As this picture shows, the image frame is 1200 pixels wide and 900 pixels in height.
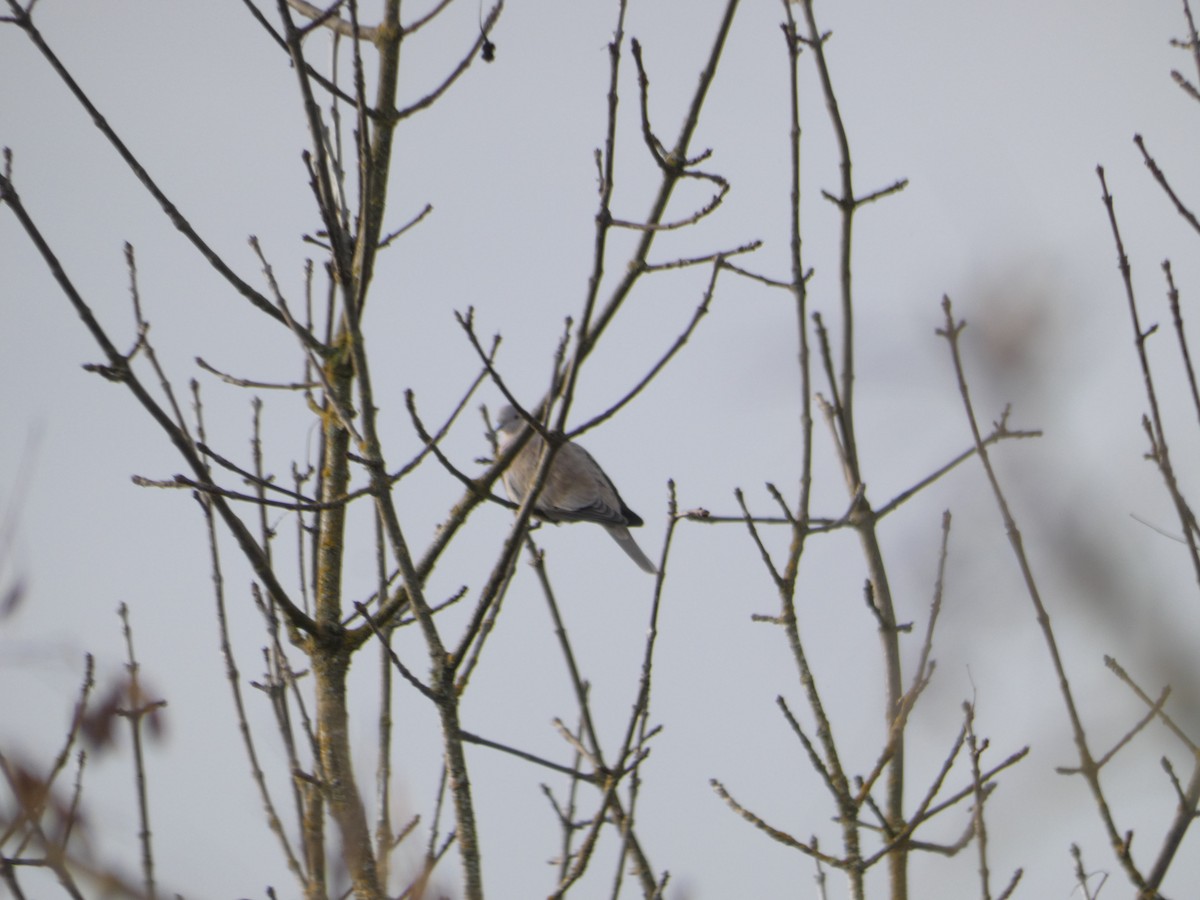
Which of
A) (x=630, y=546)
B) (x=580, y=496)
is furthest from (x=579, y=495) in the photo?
(x=630, y=546)

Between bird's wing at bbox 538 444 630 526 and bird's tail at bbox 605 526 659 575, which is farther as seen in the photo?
bird's tail at bbox 605 526 659 575

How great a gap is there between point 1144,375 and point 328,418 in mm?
1562

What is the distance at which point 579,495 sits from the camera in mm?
6855

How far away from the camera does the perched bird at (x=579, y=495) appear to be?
6746 millimetres

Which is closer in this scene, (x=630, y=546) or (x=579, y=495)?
(x=579, y=495)

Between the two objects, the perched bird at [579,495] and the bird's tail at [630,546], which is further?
the bird's tail at [630,546]

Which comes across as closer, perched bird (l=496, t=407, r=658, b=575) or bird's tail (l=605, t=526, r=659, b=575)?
perched bird (l=496, t=407, r=658, b=575)

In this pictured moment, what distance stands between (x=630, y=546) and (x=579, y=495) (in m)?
0.48

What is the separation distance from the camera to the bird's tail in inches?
279

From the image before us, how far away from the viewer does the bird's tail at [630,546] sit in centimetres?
Answer: 708

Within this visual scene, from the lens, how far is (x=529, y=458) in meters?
7.25

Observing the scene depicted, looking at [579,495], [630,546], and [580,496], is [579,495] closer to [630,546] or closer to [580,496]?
[580,496]

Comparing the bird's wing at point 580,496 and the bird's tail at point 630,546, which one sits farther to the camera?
the bird's tail at point 630,546

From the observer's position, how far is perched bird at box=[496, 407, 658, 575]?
266 inches
